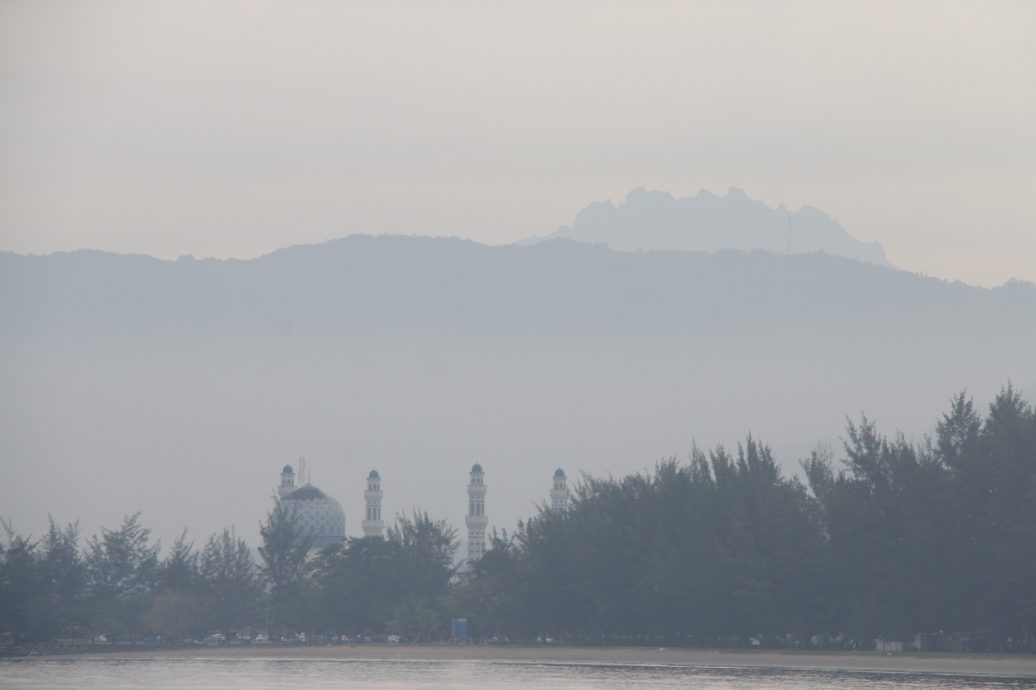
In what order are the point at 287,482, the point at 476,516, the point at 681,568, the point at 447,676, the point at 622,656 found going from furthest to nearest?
the point at 287,482 < the point at 476,516 < the point at 681,568 < the point at 622,656 < the point at 447,676

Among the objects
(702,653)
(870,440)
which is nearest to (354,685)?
(702,653)

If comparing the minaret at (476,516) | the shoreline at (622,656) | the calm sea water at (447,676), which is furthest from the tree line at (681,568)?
the minaret at (476,516)

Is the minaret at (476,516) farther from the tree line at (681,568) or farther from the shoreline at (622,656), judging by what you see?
the shoreline at (622,656)

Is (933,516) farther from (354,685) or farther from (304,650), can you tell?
(304,650)

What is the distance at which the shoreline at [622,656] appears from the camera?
62.5 m

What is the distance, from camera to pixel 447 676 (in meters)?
64.4

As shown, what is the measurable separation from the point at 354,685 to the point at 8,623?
4112 centimetres

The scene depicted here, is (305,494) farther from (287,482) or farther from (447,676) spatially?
(447,676)

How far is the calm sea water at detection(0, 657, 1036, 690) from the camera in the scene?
182 ft

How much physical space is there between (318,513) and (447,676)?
109 metres

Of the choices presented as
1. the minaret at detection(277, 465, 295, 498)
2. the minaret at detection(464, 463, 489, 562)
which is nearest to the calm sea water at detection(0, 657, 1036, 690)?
the minaret at detection(464, 463, 489, 562)

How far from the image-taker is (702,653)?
76.7 metres

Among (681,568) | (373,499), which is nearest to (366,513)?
(373,499)

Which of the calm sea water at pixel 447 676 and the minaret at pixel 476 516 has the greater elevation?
the minaret at pixel 476 516
